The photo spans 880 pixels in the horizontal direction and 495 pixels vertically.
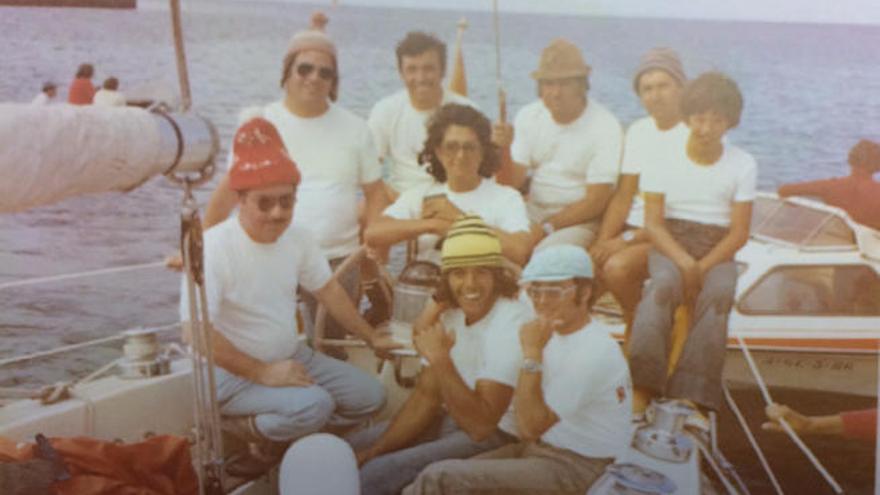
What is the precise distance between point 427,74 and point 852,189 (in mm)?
1018

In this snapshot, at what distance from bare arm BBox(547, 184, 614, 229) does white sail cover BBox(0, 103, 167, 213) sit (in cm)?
100

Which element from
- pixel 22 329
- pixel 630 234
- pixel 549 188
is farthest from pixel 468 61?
pixel 22 329

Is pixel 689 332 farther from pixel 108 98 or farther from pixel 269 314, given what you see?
pixel 108 98

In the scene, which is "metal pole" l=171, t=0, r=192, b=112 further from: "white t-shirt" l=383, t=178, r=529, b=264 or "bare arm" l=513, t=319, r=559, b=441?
"bare arm" l=513, t=319, r=559, b=441

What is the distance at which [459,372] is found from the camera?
115 inches

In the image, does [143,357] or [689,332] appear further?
[143,357]

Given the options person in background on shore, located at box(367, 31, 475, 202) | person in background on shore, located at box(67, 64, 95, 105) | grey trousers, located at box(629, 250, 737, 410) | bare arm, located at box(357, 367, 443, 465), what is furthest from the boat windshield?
person in background on shore, located at box(67, 64, 95, 105)

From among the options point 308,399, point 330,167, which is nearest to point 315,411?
point 308,399

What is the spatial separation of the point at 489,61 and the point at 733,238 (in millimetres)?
680

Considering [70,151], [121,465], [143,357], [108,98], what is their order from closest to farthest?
[70,151] → [108,98] → [121,465] → [143,357]

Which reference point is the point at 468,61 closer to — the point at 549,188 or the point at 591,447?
the point at 549,188

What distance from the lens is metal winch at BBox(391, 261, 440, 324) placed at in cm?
294

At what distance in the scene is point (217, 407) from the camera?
2830 mm

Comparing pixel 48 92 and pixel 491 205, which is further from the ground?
pixel 48 92
